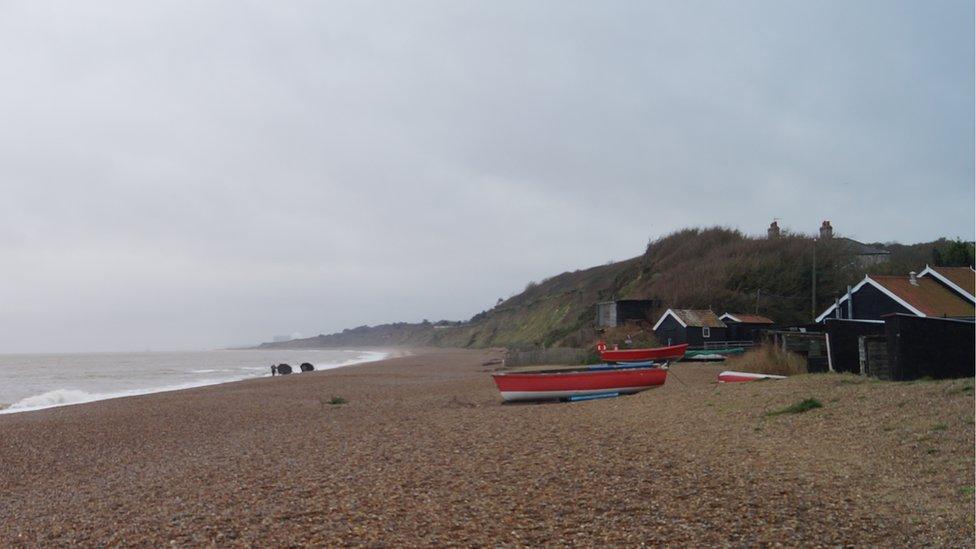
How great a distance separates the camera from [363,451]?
12.6 m

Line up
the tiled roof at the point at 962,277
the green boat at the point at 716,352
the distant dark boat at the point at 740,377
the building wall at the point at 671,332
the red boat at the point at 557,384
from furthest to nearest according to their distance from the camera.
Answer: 1. the building wall at the point at 671,332
2. the green boat at the point at 716,352
3. the tiled roof at the point at 962,277
4. the red boat at the point at 557,384
5. the distant dark boat at the point at 740,377

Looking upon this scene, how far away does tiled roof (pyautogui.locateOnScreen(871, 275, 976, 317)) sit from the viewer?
2484 cm

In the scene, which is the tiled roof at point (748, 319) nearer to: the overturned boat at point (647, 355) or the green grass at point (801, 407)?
the overturned boat at point (647, 355)

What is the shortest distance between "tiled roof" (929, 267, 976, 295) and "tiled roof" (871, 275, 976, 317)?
38 centimetres

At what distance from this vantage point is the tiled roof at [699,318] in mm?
43438

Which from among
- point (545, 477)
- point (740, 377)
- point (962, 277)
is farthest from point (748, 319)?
point (545, 477)

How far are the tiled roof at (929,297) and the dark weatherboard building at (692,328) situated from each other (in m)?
16.3

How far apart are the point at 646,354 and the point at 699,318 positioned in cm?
927

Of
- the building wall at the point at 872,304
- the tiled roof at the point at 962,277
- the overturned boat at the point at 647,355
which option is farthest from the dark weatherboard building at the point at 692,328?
the tiled roof at the point at 962,277

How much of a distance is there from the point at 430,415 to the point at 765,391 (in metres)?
7.72

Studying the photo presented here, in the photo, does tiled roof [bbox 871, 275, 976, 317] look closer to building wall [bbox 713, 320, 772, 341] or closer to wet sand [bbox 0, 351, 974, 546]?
wet sand [bbox 0, 351, 974, 546]

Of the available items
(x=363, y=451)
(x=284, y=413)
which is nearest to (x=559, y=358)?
(x=284, y=413)

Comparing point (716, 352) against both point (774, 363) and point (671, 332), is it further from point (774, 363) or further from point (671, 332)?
point (774, 363)

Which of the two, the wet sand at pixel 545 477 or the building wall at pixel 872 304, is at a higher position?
the building wall at pixel 872 304
